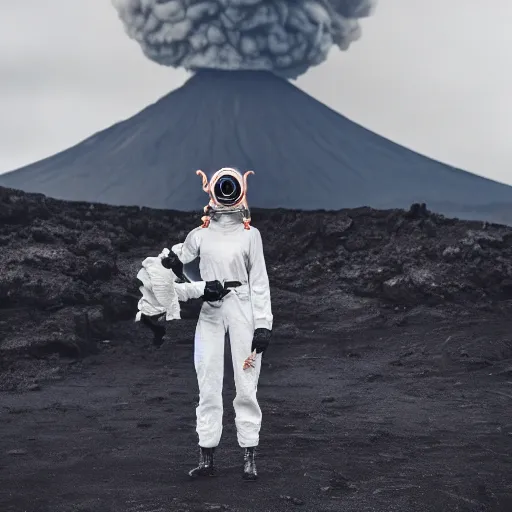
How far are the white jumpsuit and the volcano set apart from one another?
47.4m

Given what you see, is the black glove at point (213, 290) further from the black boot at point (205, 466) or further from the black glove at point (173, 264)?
the black boot at point (205, 466)

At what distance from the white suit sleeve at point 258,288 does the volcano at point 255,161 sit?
155 feet

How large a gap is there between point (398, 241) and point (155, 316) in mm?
12846

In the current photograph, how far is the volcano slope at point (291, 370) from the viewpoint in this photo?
5.57m

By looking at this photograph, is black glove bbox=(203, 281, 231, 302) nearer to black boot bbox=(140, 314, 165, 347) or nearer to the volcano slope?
black boot bbox=(140, 314, 165, 347)

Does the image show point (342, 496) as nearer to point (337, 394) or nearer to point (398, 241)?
point (337, 394)

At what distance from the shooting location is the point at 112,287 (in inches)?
594

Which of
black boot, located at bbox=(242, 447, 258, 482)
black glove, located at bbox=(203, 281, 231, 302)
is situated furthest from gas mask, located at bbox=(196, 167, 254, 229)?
black boot, located at bbox=(242, 447, 258, 482)

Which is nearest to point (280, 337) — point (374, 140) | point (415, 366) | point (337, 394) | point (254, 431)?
point (415, 366)

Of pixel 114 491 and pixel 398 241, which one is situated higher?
pixel 398 241

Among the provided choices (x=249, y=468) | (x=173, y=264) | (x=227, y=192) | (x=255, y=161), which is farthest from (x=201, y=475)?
(x=255, y=161)

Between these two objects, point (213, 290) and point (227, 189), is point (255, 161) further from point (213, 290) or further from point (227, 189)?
point (213, 290)

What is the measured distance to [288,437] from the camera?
715 cm

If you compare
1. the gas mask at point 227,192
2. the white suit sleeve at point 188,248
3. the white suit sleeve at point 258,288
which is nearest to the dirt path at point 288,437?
the white suit sleeve at point 258,288
